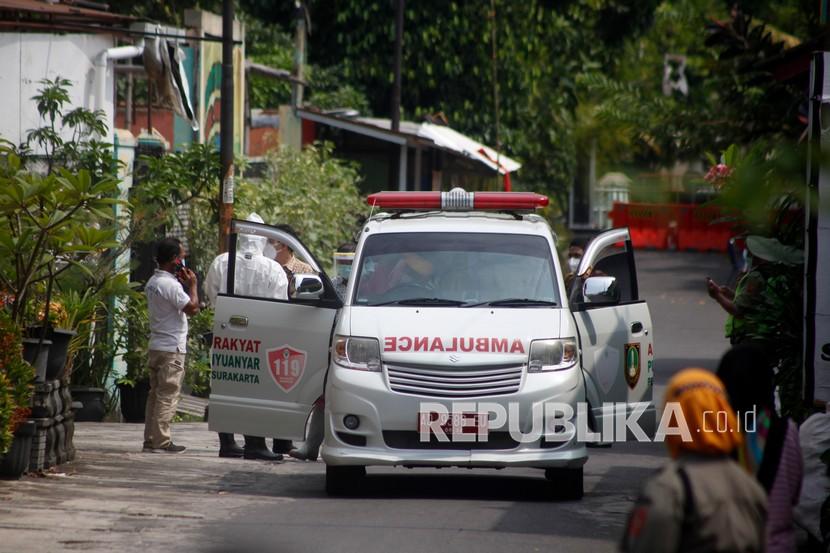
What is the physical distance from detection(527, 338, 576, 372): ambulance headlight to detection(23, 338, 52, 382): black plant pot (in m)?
3.71

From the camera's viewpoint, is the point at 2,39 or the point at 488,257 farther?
the point at 2,39

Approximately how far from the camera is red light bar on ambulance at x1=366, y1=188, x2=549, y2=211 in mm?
10844

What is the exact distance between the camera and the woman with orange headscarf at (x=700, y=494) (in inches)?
148

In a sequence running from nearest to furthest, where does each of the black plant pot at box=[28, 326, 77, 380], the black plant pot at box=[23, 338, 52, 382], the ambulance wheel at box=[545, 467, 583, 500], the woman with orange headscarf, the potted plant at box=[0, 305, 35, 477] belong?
the woman with orange headscarf < the potted plant at box=[0, 305, 35, 477] < the ambulance wheel at box=[545, 467, 583, 500] < the black plant pot at box=[23, 338, 52, 382] < the black plant pot at box=[28, 326, 77, 380]

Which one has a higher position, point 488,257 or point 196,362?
point 488,257

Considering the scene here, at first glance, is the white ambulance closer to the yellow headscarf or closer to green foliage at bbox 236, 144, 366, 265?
the yellow headscarf

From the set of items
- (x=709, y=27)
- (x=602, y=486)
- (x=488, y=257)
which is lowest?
(x=602, y=486)

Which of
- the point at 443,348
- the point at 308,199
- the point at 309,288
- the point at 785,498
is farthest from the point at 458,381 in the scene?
the point at 308,199

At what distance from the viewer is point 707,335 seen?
82.7 feet

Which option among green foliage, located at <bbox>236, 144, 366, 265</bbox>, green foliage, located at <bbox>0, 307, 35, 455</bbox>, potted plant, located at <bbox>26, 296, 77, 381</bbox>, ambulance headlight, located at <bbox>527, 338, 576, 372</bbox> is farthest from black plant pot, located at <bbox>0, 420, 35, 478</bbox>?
green foliage, located at <bbox>236, 144, 366, 265</bbox>

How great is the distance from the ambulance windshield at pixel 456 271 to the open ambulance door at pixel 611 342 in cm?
30

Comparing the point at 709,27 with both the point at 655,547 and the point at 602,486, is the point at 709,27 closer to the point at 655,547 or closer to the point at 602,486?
the point at 602,486

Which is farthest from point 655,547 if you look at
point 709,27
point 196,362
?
point 196,362

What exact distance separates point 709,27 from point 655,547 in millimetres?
9102
